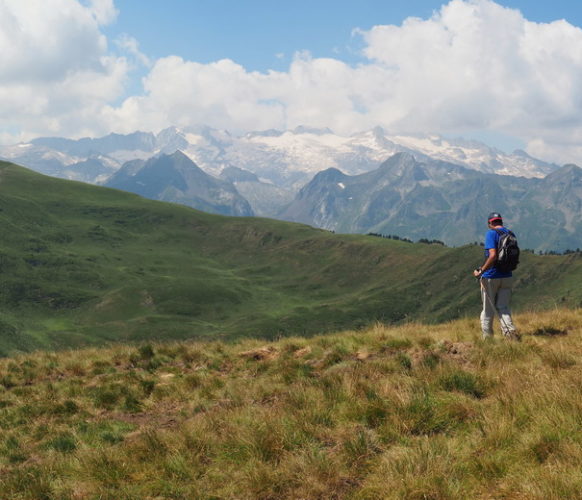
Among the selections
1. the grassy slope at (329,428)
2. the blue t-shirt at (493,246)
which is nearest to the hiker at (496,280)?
the blue t-shirt at (493,246)

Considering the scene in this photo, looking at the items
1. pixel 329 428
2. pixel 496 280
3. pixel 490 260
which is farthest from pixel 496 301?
pixel 329 428

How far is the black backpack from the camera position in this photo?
13.2 meters

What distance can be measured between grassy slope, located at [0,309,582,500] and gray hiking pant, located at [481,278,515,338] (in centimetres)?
71

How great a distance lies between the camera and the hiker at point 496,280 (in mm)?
13492

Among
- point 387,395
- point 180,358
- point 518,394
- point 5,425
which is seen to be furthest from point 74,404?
point 518,394

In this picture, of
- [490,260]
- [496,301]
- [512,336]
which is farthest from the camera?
[496,301]

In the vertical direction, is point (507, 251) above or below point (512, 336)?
above

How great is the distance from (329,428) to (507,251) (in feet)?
26.1

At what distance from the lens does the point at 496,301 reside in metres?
13.9

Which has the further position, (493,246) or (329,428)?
(493,246)

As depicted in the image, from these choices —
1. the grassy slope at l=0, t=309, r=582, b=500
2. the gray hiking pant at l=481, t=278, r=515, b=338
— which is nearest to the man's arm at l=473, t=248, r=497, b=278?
the gray hiking pant at l=481, t=278, r=515, b=338

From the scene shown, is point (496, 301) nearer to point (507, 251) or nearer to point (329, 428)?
point (507, 251)

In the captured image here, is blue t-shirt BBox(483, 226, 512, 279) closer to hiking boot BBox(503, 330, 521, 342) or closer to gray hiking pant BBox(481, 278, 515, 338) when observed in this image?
gray hiking pant BBox(481, 278, 515, 338)

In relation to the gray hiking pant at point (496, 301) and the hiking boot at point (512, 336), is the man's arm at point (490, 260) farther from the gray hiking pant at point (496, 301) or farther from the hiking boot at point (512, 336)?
the hiking boot at point (512, 336)
